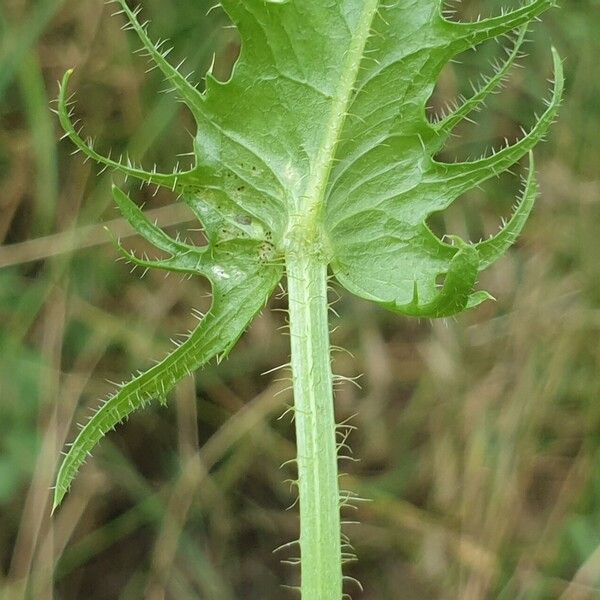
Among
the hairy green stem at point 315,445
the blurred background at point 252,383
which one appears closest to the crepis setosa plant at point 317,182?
the hairy green stem at point 315,445

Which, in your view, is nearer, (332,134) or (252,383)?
(332,134)

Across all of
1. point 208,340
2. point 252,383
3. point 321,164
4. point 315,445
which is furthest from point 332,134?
point 252,383

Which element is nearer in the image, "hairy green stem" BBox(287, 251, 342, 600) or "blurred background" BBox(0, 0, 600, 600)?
"hairy green stem" BBox(287, 251, 342, 600)

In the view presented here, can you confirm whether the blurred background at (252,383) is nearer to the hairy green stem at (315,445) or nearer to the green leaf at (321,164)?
the green leaf at (321,164)

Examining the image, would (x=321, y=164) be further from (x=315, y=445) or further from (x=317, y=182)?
(x=315, y=445)

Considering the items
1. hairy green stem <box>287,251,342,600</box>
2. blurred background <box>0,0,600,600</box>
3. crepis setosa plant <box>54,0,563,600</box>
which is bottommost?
hairy green stem <box>287,251,342,600</box>

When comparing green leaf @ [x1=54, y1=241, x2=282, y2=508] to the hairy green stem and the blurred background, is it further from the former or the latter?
the blurred background

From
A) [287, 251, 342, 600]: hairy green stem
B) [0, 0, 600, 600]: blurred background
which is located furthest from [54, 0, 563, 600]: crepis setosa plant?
[0, 0, 600, 600]: blurred background
